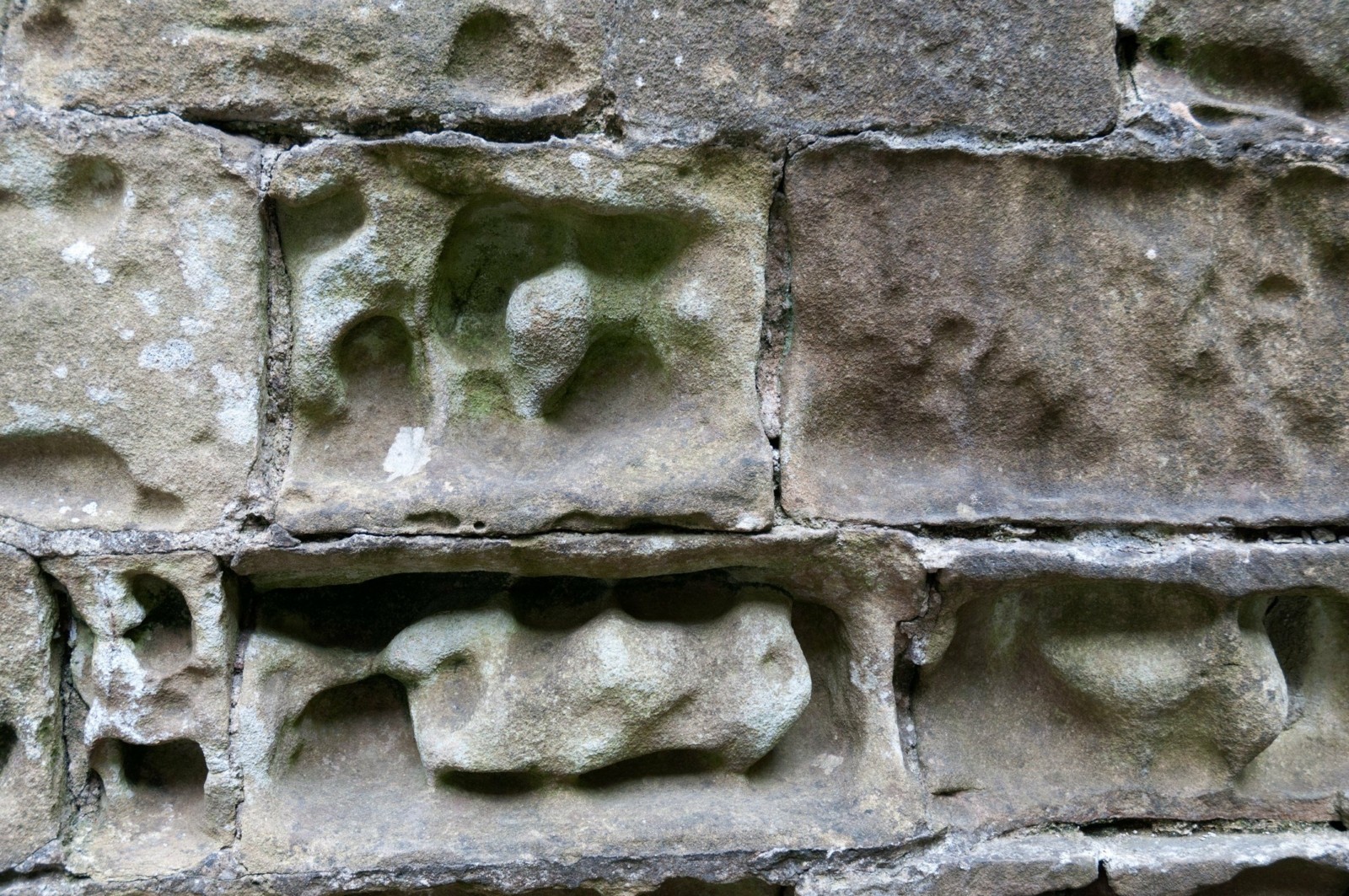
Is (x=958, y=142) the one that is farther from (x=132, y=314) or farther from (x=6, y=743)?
(x=6, y=743)

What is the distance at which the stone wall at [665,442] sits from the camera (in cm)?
119

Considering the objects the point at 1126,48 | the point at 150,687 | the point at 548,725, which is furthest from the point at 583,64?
the point at 150,687

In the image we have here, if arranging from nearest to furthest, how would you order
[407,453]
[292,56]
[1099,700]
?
[292,56] < [407,453] < [1099,700]

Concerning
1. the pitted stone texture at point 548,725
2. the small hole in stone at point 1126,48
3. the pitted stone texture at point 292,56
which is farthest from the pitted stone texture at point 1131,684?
the pitted stone texture at point 292,56

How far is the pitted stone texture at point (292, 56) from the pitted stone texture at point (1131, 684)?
91cm

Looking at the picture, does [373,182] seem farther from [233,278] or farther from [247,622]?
[247,622]

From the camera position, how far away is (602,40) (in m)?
1.21

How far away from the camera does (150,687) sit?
121cm

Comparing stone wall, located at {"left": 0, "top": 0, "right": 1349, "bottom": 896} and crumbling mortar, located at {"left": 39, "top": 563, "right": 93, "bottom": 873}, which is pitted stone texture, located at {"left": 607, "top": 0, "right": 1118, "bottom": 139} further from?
crumbling mortar, located at {"left": 39, "top": 563, "right": 93, "bottom": 873}

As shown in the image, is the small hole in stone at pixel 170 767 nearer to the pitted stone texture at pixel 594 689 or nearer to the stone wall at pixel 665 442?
the stone wall at pixel 665 442

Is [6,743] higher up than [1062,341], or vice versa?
[1062,341]


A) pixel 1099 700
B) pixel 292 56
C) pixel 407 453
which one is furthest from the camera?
pixel 1099 700

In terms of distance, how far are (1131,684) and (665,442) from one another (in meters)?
0.79

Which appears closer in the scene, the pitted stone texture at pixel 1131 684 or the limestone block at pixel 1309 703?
the pitted stone texture at pixel 1131 684
